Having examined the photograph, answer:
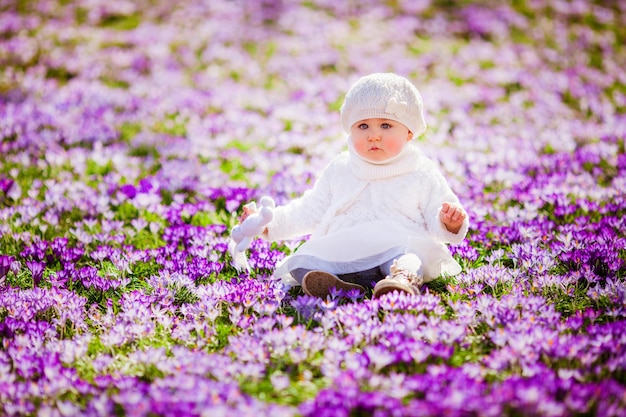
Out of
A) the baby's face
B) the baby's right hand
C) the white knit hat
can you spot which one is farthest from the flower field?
the white knit hat

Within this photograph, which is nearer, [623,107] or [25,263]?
[25,263]

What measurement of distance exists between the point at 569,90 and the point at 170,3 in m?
8.57

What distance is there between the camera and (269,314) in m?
3.58

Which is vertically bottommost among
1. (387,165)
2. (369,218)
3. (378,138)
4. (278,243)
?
(278,243)

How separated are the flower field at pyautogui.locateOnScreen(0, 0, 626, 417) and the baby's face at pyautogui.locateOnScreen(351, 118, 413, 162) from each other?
870 mm

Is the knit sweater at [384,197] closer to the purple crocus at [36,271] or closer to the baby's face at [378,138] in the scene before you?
the baby's face at [378,138]

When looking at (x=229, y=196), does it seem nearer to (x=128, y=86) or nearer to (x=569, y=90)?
(x=128, y=86)

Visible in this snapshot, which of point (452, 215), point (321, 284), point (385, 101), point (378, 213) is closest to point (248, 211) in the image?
point (321, 284)

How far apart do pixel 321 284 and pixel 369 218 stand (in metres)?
0.52

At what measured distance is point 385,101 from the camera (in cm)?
369

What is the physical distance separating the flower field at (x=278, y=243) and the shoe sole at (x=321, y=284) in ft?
0.24

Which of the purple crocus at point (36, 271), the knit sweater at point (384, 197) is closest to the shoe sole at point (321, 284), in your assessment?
the knit sweater at point (384, 197)

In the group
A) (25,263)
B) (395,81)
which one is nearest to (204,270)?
(25,263)

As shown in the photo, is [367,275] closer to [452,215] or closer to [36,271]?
[452,215]
